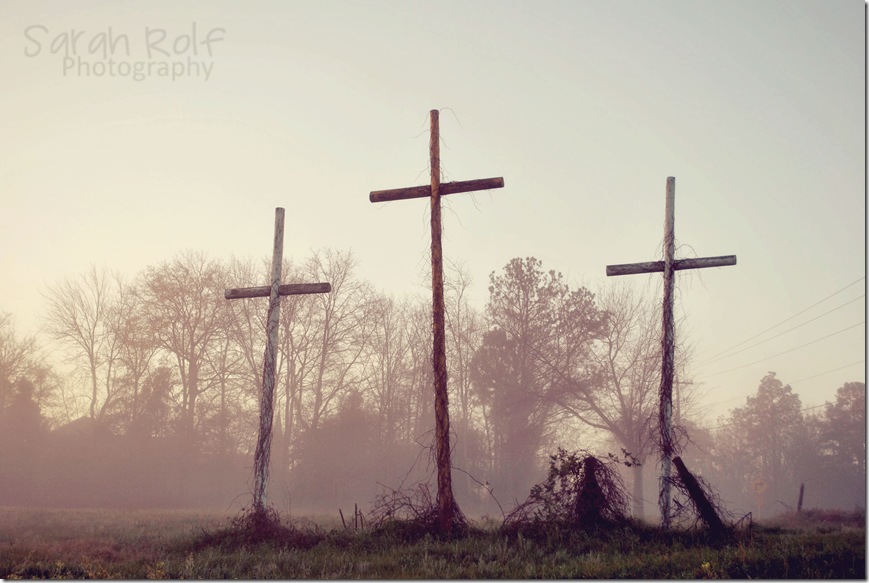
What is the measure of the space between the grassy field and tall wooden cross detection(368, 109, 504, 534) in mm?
969

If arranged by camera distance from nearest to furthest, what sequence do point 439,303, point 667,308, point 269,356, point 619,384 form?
point 439,303 → point 667,308 → point 269,356 → point 619,384

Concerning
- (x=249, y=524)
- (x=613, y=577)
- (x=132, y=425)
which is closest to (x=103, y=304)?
(x=132, y=425)

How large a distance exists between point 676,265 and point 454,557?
8.57 m

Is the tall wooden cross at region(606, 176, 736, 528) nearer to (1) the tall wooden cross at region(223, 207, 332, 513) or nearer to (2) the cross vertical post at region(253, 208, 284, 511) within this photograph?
(1) the tall wooden cross at region(223, 207, 332, 513)

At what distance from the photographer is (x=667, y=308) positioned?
13.9 m

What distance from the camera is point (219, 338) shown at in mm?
41375

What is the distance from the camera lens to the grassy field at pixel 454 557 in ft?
27.0

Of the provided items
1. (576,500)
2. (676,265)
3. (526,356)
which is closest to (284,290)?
(576,500)

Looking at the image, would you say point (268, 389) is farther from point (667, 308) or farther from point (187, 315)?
point (187, 315)

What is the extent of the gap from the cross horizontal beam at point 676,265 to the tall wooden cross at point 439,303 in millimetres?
3890

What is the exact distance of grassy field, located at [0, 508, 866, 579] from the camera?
8.24m

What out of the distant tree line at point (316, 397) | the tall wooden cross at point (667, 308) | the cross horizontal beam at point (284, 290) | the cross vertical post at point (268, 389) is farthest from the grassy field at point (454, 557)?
the distant tree line at point (316, 397)

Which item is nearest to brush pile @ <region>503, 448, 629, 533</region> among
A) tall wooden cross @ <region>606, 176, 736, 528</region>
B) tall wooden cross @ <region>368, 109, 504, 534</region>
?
tall wooden cross @ <region>606, 176, 736, 528</region>

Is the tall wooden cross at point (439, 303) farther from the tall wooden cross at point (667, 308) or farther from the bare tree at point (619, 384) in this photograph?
the bare tree at point (619, 384)
